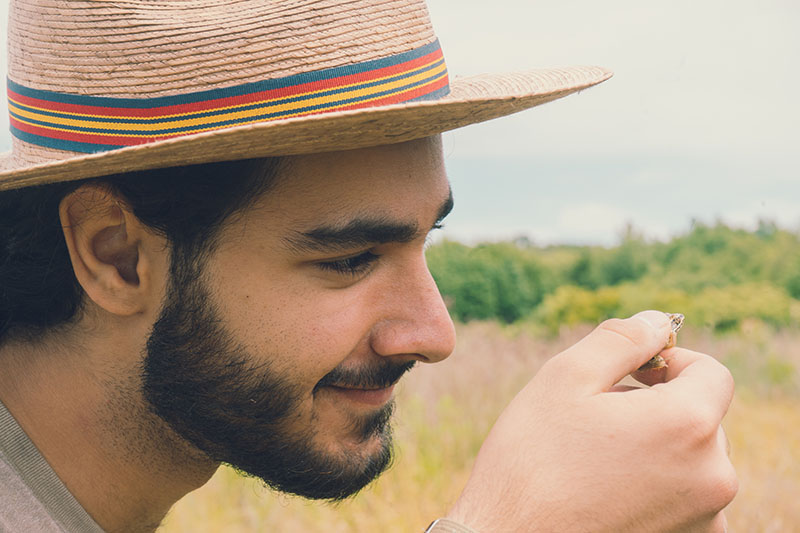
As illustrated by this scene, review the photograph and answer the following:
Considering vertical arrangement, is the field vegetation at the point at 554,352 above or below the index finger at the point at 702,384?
below

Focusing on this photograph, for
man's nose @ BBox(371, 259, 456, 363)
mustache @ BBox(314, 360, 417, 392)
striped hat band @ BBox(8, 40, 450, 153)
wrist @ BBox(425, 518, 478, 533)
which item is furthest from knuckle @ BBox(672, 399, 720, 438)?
striped hat band @ BBox(8, 40, 450, 153)

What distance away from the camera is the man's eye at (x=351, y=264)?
6.69ft

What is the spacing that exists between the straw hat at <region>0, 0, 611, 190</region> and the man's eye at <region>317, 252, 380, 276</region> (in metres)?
0.30

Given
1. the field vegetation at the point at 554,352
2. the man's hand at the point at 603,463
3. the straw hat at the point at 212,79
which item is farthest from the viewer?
the field vegetation at the point at 554,352

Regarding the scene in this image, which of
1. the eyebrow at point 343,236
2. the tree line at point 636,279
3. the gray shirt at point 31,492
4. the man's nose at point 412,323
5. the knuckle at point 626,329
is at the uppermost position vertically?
the eyebrow at point 343,236

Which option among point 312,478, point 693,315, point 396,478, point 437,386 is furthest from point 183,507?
point 693,315

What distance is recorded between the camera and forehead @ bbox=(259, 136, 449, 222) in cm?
200

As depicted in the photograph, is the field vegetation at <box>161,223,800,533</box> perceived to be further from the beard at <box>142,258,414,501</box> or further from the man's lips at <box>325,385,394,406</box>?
the man's lips at <box>325,385,394,406</box>

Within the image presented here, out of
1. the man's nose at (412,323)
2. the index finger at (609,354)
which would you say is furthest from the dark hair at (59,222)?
the index finger at (609,354)

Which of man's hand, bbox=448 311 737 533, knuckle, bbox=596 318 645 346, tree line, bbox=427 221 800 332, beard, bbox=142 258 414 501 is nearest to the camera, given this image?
man's hand, bbox=448 311 737 533

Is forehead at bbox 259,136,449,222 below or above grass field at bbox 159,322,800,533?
above

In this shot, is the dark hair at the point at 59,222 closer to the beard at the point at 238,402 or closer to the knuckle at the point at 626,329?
the beard at the point at 238,402

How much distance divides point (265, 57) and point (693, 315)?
40.1 feet

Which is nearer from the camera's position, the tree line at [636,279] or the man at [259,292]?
the man at [259,292]
